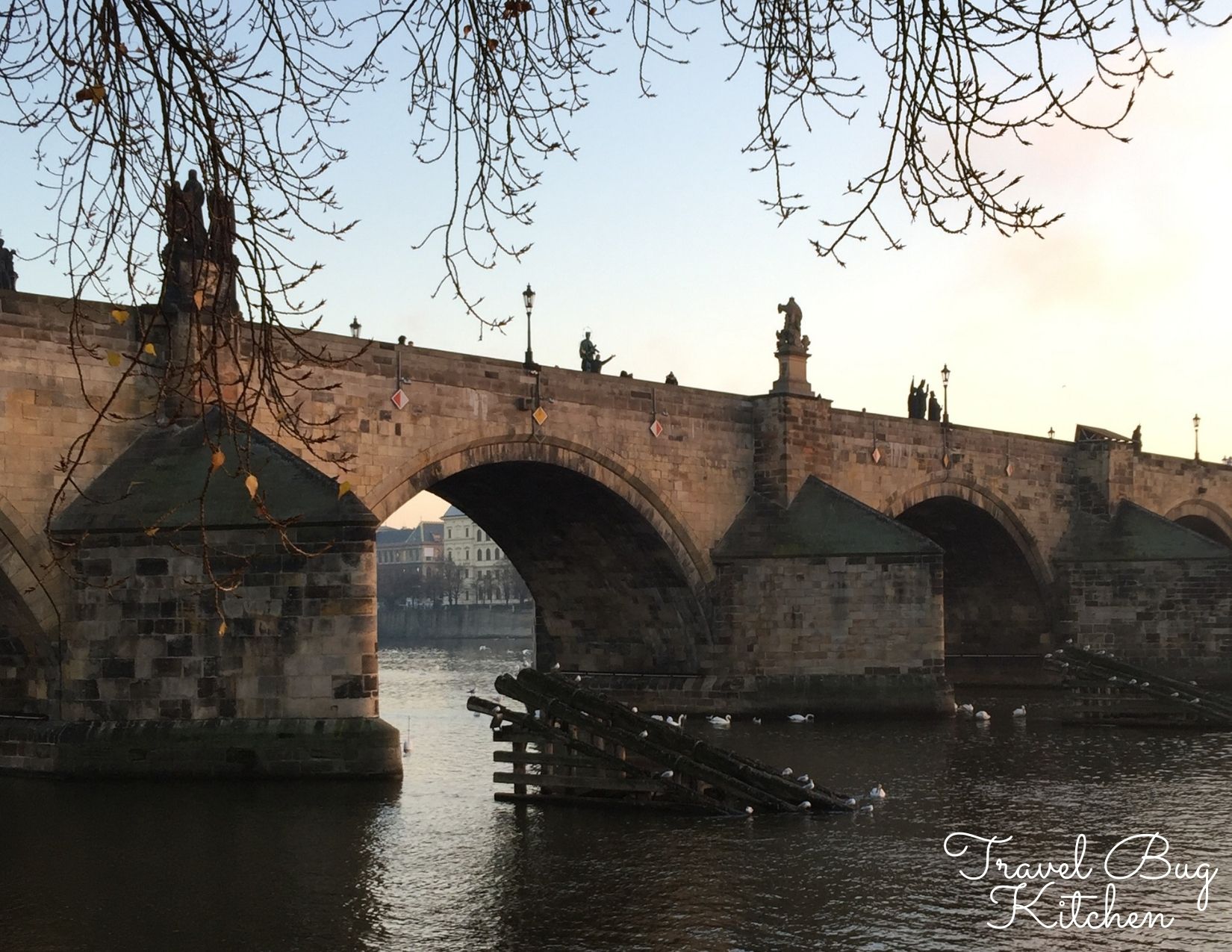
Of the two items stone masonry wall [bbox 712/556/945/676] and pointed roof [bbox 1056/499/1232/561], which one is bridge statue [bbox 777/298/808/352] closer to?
stone masonry wall [bbox 712/556/945/676]

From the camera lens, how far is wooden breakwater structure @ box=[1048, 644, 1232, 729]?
2598 centimetres

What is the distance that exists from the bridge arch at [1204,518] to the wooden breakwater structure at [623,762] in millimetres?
A: 34292

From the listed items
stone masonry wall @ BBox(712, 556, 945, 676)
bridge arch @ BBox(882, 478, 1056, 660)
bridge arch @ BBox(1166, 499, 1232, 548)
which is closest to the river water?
stone masonry wall @ BBox(712, 556, 945, 676)

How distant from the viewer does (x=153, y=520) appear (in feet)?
57.6

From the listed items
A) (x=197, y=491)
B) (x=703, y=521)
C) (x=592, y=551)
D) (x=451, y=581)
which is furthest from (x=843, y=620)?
(x=451, y=581)

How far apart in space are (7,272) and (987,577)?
2730 cm

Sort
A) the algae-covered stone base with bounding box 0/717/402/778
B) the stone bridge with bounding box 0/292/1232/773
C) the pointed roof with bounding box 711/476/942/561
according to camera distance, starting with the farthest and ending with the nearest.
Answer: the pointed roof with bounding box 711/476/942/561 < the stone bridge with bounding box 0/292/1232/773 < the algae-covered stone base with bounding box 0/717/402/778

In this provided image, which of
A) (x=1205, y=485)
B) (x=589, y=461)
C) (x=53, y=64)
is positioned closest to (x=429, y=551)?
(x=1205, y=485)

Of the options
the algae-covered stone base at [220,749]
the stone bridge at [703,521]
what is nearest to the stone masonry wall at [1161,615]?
the stone bridge at [703,521]

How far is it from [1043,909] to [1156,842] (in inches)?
131

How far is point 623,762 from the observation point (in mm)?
15484

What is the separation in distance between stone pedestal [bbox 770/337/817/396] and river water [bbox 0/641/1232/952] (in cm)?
1194

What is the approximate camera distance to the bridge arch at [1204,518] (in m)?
47.2

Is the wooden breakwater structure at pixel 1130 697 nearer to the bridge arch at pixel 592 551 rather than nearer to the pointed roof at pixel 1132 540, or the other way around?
the bridge arch at pixel 592 551
